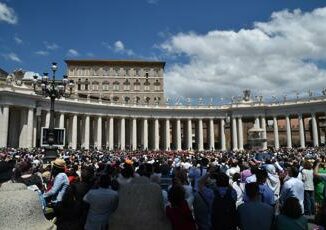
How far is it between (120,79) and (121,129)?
20.6m

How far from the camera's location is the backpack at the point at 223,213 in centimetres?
650

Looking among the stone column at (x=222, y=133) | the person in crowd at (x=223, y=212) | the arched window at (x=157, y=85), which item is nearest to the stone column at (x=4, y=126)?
the arched window at (x=157, y=85)

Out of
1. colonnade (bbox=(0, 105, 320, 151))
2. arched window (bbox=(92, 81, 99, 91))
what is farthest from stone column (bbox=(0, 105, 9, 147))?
arched window (bbox=(92, 81, 99, 91))

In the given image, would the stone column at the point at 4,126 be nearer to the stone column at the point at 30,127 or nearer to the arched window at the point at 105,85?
the stone column at the point at 30,127

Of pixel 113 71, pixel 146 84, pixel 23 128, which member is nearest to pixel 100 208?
pixel 23 128

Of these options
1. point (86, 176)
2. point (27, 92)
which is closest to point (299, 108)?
A: point (27, 92)

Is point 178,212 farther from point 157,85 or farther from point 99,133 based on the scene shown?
point 157,85

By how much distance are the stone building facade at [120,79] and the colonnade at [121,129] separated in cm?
1013

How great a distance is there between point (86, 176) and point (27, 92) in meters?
55.3

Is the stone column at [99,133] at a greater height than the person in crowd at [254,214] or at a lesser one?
greater

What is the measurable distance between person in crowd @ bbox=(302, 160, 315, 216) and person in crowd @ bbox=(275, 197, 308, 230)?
303 inches

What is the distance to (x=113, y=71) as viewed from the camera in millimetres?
93000

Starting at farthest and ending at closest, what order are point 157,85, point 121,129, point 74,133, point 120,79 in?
point 157,85 → point 120,79 → point 121,129 → point 74,133

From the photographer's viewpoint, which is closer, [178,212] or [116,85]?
[178,212]
